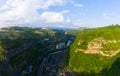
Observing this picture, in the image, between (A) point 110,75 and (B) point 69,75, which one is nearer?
(A) point 110,75

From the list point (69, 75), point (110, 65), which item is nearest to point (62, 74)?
point (69, 75)

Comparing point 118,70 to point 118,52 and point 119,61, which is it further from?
point 118,52

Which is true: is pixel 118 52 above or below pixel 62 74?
above

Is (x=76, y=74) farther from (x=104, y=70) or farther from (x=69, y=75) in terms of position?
(x=104, y=70)

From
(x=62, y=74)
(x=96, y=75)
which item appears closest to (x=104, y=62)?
(x=96, y=75)

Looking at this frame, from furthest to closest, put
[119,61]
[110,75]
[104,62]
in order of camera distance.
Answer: [104,62], [119,61], [110,75]

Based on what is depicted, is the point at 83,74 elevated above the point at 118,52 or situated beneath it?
situated beneath

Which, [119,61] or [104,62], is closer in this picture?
[119,61]

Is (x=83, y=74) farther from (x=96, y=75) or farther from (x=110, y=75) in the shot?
(x=110, y=75)

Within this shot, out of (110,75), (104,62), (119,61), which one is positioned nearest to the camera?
(110,75)
